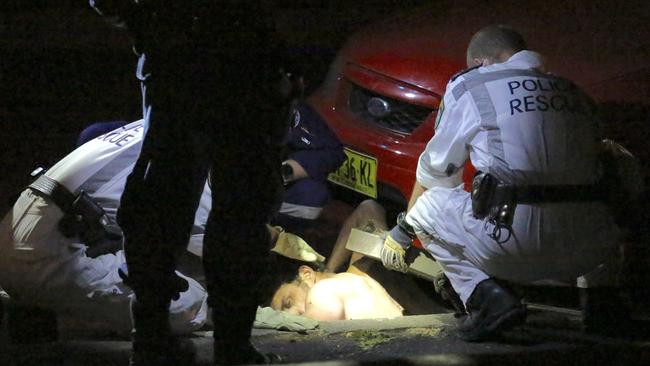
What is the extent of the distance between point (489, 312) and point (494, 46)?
1.19m

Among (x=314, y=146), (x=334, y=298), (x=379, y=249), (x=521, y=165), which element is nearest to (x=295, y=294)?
(x=334, y=298)

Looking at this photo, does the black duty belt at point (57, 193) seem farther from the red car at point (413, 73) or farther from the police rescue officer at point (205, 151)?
the red car at point (413, 73)

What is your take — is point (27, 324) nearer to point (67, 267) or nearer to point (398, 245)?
point (67, 267)

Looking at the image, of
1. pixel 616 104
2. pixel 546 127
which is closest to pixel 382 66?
pixel 616 104

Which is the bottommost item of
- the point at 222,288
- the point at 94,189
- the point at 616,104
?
the point at 222,288

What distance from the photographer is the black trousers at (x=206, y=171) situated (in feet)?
10.5

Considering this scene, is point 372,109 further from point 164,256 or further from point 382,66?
point 164,256

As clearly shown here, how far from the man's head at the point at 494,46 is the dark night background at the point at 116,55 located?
2.73 ft

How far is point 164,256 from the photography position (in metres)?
3.26

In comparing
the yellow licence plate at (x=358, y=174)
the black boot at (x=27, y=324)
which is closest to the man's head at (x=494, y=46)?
the yellow licence plate at (x=358, y=174)

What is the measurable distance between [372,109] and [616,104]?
4.18 ft

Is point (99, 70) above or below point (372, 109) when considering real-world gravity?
above

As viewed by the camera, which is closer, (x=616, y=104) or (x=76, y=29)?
(x=616, y=104)

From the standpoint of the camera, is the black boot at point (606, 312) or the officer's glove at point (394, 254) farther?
the officer's glove at point (394, 254)
